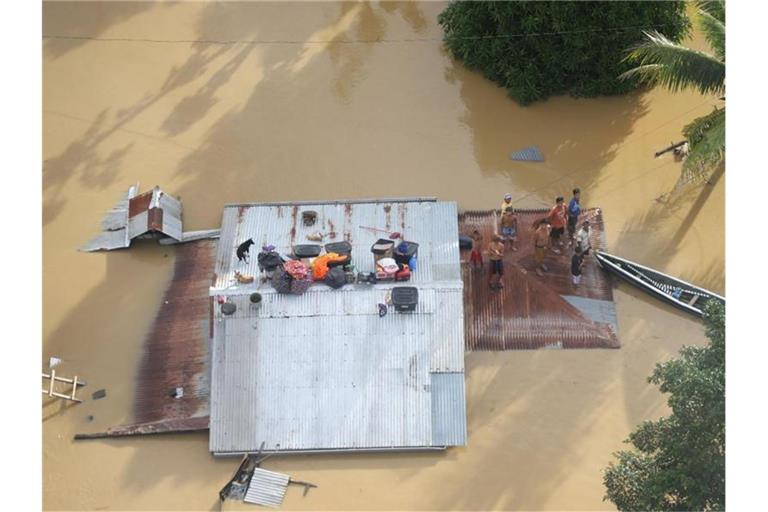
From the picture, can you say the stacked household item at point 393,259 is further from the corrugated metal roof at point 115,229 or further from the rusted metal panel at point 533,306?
the corrugated metal roof at point 115,229

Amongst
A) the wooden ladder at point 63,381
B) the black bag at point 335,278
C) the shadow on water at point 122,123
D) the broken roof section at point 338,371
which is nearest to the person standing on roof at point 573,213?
the broken roof section at point 338,371

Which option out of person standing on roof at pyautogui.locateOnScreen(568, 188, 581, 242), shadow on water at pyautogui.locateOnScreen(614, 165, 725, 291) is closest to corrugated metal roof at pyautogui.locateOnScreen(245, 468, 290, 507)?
person standing on roof at pyautogui.locateOnScreen(568, 188, 581, 242)

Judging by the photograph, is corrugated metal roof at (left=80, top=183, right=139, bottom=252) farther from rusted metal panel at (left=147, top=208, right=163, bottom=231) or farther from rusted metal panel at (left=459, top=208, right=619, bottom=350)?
rusted metal panel at (left=459, top=208, right=619, bottom=350)

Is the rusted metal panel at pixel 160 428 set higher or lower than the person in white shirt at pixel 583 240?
lower

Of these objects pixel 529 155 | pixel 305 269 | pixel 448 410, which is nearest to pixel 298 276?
pixel 305 269

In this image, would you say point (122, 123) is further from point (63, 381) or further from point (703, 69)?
point (703, 69)

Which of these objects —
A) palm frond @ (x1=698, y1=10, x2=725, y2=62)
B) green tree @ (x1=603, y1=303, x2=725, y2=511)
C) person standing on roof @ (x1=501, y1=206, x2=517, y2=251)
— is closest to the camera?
green tree @ (x1=603, y1=303, x2=725, y2=511)
